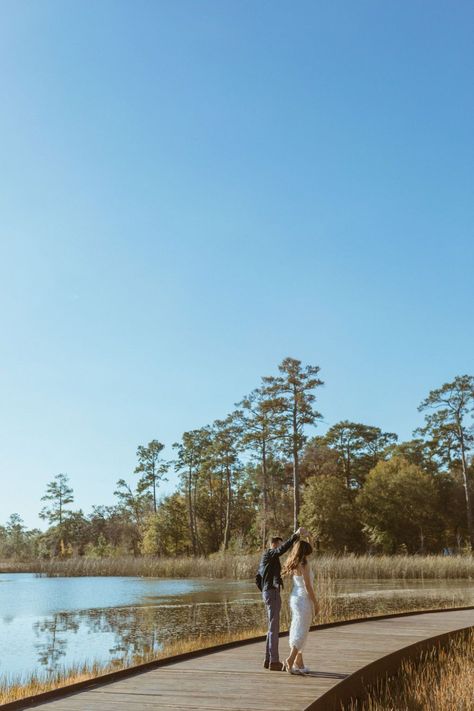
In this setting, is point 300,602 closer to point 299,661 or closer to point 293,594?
point 293,594

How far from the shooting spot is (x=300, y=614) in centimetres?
706

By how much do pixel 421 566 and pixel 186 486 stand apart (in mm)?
35891

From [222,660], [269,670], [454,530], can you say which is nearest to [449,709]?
[269,670]

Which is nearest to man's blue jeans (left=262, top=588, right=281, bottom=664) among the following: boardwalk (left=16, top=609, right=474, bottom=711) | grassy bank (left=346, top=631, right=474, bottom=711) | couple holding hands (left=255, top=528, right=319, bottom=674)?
couple holding hands (left=255, top=528, right=319, bottom=674)

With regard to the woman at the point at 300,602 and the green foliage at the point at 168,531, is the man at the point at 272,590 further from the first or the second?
the green foliage at the point at 168,531

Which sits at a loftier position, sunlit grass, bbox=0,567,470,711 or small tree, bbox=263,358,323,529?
small tree, bbox=263,358,323,529

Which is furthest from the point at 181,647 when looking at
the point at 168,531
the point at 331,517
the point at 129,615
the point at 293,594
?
the point at 168,531

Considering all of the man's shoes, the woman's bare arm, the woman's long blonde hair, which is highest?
the woman's long blonde hair

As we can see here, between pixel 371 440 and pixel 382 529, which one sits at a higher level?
pixel 371 440

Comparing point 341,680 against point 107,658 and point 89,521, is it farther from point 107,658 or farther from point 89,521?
point 89,521

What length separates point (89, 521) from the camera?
82.4 meters

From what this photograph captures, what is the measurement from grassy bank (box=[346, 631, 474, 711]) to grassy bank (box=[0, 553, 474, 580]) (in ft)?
44.0

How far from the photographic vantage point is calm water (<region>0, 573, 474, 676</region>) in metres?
13.4

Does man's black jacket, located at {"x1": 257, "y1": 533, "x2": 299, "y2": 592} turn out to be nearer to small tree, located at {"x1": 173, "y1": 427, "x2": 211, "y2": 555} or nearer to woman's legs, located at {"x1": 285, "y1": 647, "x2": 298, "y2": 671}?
woman's legs, located at {"x1": 285, "y1": 647, "x2": 298, "y2": 671}
